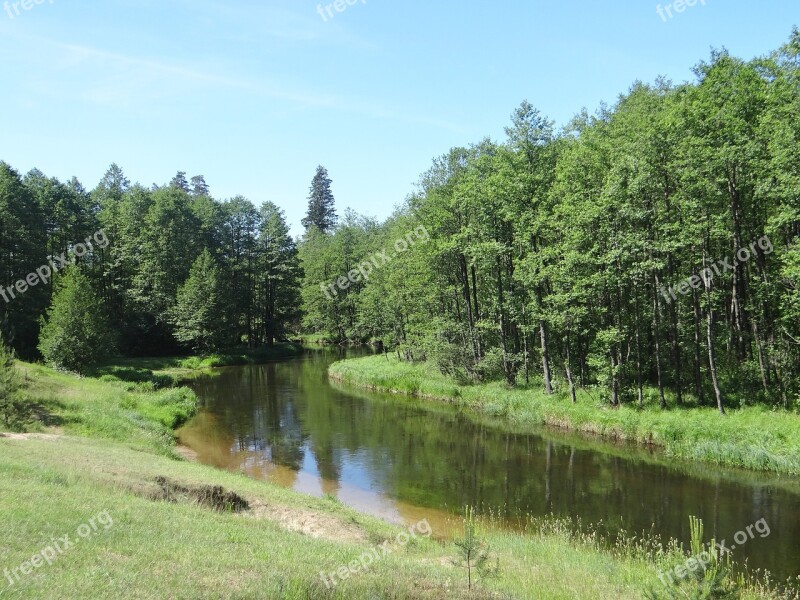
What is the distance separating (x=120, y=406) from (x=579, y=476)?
25394mm

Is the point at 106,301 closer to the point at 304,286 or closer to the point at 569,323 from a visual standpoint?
the point at 304,286

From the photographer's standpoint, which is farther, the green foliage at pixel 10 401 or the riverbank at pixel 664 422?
the riverbank at pixel 664 422

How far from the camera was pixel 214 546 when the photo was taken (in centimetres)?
1000

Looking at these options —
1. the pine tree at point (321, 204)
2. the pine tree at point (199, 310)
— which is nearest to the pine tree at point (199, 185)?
the pine tree at point (321, 204)

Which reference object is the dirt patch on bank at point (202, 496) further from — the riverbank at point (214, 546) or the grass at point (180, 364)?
the grass at point (180, 364)

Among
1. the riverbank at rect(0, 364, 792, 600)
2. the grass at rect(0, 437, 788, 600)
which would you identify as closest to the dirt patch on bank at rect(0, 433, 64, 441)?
the riverbank at rect(0, 364, 792, 600)

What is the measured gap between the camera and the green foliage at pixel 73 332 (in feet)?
138

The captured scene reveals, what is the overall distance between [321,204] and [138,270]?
71816 mm

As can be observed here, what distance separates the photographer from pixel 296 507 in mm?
15906

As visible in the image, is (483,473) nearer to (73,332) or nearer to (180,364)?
(73,332)

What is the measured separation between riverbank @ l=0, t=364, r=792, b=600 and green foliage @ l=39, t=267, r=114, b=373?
82.9ft

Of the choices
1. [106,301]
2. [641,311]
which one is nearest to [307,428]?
[641,311]

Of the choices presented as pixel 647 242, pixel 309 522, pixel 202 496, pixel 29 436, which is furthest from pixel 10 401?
pixel 647 242

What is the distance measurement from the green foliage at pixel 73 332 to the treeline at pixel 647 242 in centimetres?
2771
